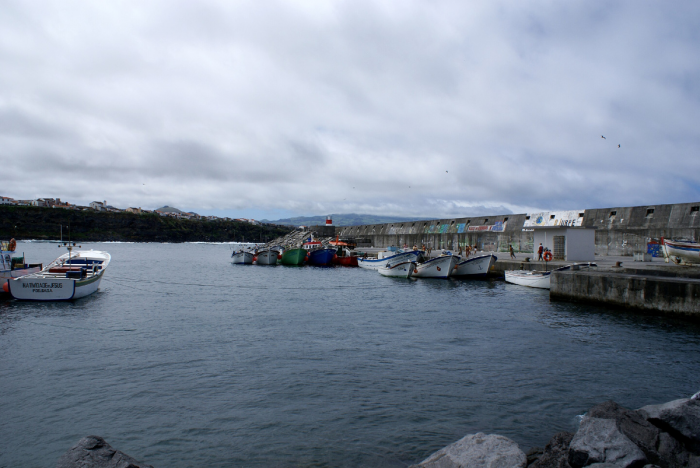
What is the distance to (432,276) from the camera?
30375mm

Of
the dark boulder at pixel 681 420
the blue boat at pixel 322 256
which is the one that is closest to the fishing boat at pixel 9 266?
the dark boulder at pixel 681 420

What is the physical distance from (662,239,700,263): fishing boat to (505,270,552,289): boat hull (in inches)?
218

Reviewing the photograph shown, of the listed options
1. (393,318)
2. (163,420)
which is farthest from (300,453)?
(393,318)

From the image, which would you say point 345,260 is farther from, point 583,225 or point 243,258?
point 583,225

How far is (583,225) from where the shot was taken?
30.5m

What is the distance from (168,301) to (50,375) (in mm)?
11557

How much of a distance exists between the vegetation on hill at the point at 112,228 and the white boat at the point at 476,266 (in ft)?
393

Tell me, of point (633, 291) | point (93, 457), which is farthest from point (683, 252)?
point (93, 457)

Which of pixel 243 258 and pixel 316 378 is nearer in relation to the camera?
pixel 316 378

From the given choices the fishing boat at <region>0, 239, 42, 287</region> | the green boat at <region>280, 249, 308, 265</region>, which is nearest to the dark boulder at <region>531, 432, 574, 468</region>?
the fishing boat at <region>0, 239, 42, 287</region>

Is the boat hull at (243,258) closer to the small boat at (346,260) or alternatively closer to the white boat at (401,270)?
the small boat at (346,260)

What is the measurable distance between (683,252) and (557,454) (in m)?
20.5

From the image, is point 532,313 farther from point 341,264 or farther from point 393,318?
point 341,264

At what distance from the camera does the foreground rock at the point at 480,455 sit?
5.11 m
